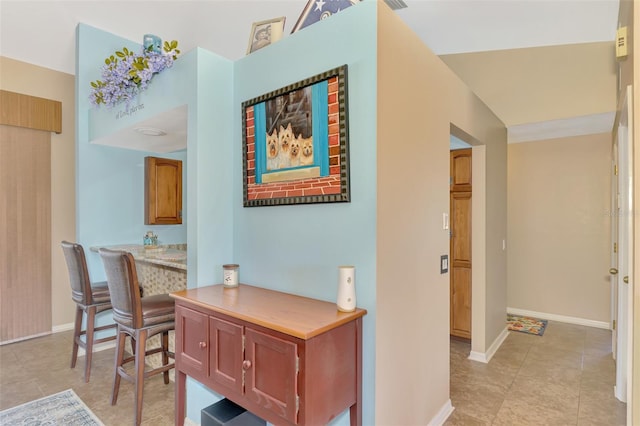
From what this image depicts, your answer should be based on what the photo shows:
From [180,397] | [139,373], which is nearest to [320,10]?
[180,397]

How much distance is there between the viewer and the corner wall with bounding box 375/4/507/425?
1694 millimetres

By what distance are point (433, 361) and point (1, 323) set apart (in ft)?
14.5

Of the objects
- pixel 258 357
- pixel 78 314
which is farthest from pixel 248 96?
pixel 78 314

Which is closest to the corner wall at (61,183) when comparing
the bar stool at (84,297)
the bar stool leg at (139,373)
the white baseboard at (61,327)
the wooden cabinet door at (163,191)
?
the white baseboard at (61,327)

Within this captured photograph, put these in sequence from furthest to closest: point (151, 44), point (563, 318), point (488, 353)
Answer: point (563, 318)
point (488, 353)
point (151, 44)

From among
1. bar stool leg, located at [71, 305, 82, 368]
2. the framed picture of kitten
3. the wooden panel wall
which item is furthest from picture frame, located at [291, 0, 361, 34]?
the wooden panel wall

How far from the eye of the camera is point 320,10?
2.06 meters

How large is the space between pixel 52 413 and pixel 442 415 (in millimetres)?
2751

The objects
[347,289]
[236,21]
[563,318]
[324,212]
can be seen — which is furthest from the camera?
[563,318]

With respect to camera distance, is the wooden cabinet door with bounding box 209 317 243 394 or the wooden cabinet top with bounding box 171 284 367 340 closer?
the wooden cabinet top with bounding box 171 284 367 340

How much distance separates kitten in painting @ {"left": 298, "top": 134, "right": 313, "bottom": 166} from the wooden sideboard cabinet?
2.50 ft

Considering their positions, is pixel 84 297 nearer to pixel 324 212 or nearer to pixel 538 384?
pixel 324 212

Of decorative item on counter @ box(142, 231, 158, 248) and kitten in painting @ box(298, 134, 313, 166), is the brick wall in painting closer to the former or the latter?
kitten in painting @ box(298, 134, 313, 166)

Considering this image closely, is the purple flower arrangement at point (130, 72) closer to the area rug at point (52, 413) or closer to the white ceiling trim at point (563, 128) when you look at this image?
the area rug at point (52, 413)
